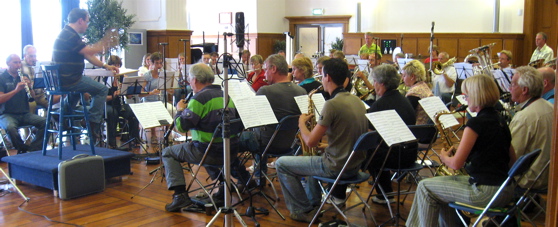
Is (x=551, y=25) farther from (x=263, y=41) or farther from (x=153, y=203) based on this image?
(x=153, y=203)

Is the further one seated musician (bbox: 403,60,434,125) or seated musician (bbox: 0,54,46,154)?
seated musician (bbox: 0,54,46,154)

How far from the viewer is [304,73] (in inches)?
232

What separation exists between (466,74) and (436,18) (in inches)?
287

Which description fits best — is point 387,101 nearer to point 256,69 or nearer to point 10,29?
point 256,69

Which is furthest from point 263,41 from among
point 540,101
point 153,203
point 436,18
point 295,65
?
point 540,101

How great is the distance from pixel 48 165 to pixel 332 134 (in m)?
3.02

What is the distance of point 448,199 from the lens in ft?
11.3

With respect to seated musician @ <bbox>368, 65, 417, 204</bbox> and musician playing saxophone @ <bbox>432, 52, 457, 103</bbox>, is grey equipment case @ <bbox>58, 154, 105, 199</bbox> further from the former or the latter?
musician playing saxophone @ <bbox>432, 52, 457, 103</bbox>

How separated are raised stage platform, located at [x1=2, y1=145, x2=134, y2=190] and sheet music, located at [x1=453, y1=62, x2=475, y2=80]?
18.3ft

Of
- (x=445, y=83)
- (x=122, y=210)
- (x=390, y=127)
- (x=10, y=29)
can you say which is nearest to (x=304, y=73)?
(x=390, y=127)

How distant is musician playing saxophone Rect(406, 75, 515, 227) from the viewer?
3305 millimetres

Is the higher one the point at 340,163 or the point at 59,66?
the point at 59,66

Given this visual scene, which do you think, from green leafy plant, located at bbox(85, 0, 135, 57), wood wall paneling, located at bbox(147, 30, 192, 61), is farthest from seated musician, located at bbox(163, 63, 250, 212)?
wood wall paneling, located at bbox(147, 30, 192, 61)

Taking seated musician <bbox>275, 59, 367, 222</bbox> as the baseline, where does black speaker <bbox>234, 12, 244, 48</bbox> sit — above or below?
above
